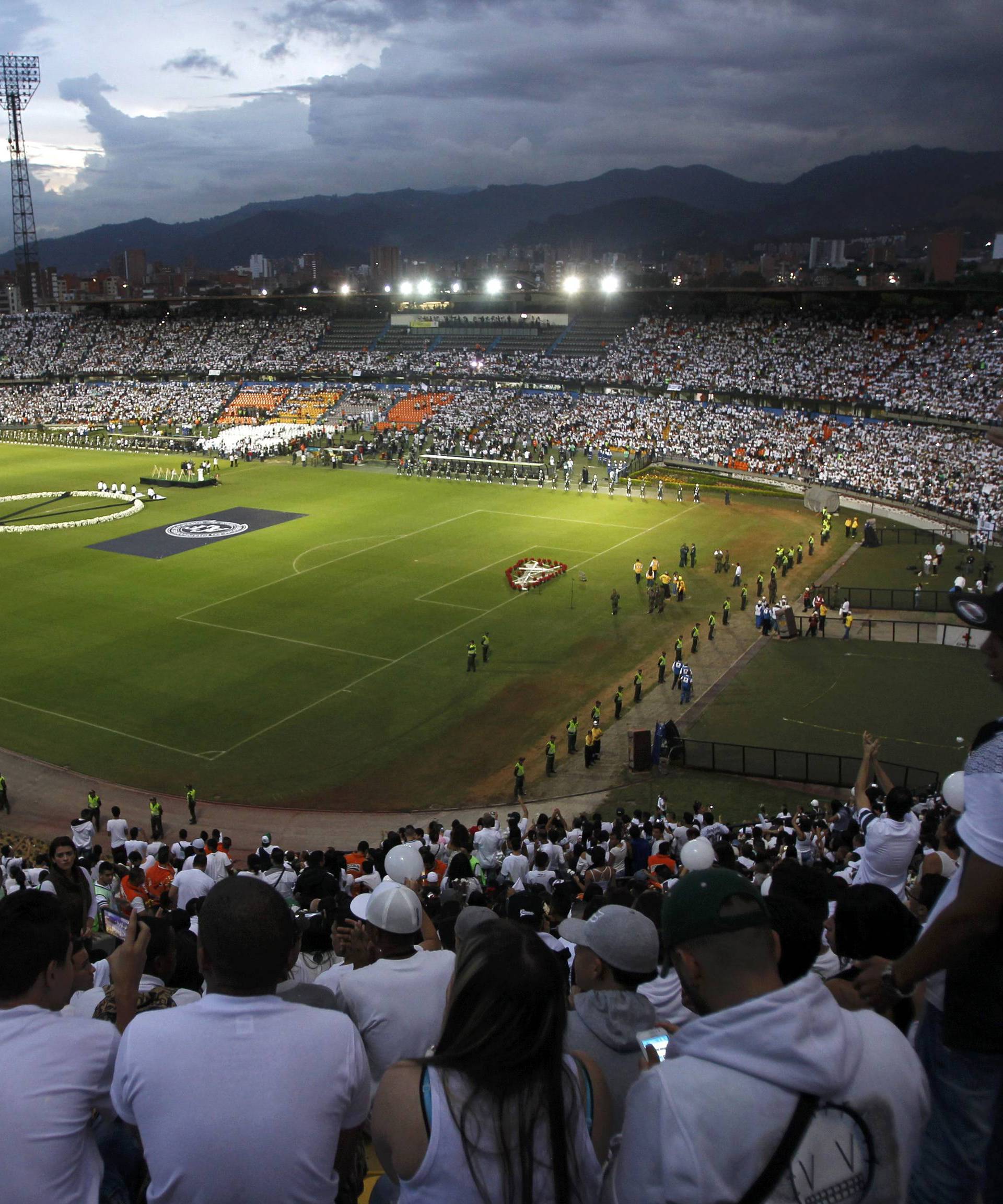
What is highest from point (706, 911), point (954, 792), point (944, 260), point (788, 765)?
point (944, 260)

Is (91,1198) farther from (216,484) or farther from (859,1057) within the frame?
(216,484)

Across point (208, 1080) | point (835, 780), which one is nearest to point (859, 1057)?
point (208, 1080)

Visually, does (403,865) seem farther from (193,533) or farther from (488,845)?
(193,533)

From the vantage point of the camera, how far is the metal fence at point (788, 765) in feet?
74.3

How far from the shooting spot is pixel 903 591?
1469 inches

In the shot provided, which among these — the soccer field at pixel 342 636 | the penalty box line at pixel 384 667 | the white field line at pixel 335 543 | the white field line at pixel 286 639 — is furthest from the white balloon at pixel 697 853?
the white field line at pixel 335 543

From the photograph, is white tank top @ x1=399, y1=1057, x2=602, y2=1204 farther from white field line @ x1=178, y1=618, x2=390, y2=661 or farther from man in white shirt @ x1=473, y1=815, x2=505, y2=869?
white field line @ x1=178, y1=618, x2=390, y2=661

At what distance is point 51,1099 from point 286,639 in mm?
33232

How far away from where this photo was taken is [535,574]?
4388 centimetres

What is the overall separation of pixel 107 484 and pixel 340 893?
6170 centimetres

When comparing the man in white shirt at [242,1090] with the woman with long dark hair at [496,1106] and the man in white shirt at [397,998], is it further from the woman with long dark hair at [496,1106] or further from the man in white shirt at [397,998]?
the man in white shirt at [397,998]

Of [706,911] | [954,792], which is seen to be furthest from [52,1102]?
[954,792]

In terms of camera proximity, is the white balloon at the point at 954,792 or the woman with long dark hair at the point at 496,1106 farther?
the white balloon at the point at 954,792

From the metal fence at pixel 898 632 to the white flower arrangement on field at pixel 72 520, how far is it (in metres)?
40.1
